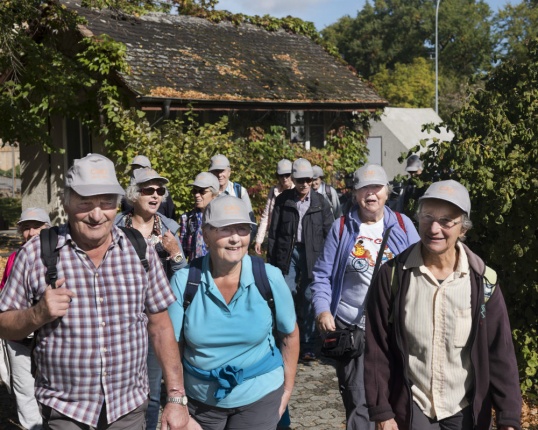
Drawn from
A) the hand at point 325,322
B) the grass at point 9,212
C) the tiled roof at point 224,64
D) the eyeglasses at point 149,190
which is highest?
the tiled roof at point 224,64

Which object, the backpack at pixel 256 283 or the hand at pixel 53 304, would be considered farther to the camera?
the backpack at pixel 256 283

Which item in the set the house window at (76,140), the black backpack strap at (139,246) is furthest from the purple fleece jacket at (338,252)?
the house window at (76,140)

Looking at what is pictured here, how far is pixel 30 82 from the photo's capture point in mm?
15094

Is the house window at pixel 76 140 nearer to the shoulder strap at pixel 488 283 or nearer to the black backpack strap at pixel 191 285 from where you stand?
the black backpack strap at pixel 191 285

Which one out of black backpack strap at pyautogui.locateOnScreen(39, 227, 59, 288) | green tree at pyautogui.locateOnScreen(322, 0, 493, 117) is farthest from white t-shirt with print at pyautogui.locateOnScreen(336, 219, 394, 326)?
green tree at pyautogui.locateOnScreen(322, 0, 493, 117)

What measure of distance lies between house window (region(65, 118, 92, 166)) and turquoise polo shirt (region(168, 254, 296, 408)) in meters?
14.0

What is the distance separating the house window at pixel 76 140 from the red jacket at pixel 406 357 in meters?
14.4

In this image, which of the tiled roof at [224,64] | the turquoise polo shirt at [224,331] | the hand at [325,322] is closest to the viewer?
the turquoise polo shirt at [224,331]

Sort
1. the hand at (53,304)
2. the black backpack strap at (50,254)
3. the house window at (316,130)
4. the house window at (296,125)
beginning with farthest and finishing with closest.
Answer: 1. the house window at (316,130)
2. the house window at (296,125)
3. the black backpack strap at (50,254)
4. the hand at (53,304)

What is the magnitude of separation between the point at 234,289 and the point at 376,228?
1.56m

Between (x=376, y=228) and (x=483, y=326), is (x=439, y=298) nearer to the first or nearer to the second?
(x=483, y=326)

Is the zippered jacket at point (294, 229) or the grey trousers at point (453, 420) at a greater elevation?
the zippered jacket at point (294, 229)

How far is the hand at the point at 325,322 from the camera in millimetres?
4586

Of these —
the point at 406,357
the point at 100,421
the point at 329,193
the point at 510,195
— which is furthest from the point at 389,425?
the point at 329,193
